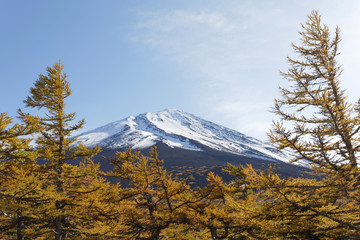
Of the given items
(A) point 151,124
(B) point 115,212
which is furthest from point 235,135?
(B) point 115,212

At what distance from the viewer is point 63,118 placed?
938 centimetres

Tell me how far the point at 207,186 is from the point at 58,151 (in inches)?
277

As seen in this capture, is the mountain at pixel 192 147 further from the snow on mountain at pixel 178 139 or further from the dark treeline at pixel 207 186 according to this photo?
the dark treeline at pixel 207 186

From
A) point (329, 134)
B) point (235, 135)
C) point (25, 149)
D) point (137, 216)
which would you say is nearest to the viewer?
point (25, 149)

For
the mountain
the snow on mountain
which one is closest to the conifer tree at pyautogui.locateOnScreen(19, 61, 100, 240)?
the mountain

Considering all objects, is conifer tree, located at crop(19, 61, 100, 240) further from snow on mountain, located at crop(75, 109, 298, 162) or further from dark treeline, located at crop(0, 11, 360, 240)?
snow on mountain, located at crop(75, 109, 298, 162)

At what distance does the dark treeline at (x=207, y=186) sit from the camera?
5.14 meters

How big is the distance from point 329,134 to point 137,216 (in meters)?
8.07

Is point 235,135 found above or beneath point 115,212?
above

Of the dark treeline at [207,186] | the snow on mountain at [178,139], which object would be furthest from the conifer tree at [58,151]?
the snow on mountain at [178,139]

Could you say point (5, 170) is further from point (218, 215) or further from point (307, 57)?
point (307, 57)

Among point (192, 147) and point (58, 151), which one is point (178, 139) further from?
point (58, 151)

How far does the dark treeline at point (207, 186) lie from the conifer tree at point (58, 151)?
4cm

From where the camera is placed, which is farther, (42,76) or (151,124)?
(151,124)
